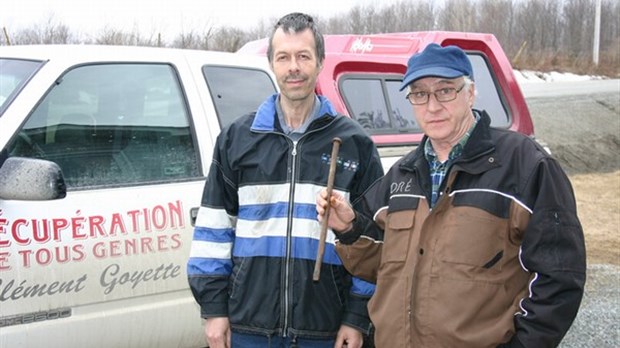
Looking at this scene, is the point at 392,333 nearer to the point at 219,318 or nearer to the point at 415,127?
the point at 219,318

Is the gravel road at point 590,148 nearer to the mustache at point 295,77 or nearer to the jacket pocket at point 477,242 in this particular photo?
the jacket pocket at point 477,242

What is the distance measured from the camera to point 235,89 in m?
3.88

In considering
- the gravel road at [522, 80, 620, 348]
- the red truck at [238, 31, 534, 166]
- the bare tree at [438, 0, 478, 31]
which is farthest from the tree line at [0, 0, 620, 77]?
the red truck at [238, 31, 534, 166]

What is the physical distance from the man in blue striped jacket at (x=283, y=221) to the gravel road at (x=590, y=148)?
118 inches

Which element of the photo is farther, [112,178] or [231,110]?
[231,110]

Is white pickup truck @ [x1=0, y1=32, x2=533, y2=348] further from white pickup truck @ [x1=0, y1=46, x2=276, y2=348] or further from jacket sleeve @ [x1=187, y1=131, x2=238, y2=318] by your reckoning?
jacket sleeve @ [x1=187, y1=131, x2=238, y2=318]

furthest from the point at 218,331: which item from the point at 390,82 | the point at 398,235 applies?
the point at 390,82

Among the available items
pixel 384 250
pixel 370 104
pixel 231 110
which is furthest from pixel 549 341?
pixel 370 104

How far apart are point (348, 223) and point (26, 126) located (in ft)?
5.29

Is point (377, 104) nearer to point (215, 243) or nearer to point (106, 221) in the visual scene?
point (106, 221)

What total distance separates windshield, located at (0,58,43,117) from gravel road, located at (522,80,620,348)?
3.81 metres

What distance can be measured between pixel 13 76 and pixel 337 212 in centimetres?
190

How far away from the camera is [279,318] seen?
2.39 metres

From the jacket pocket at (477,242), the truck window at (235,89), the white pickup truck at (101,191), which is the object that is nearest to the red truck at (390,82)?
the truck window at (235,89)
